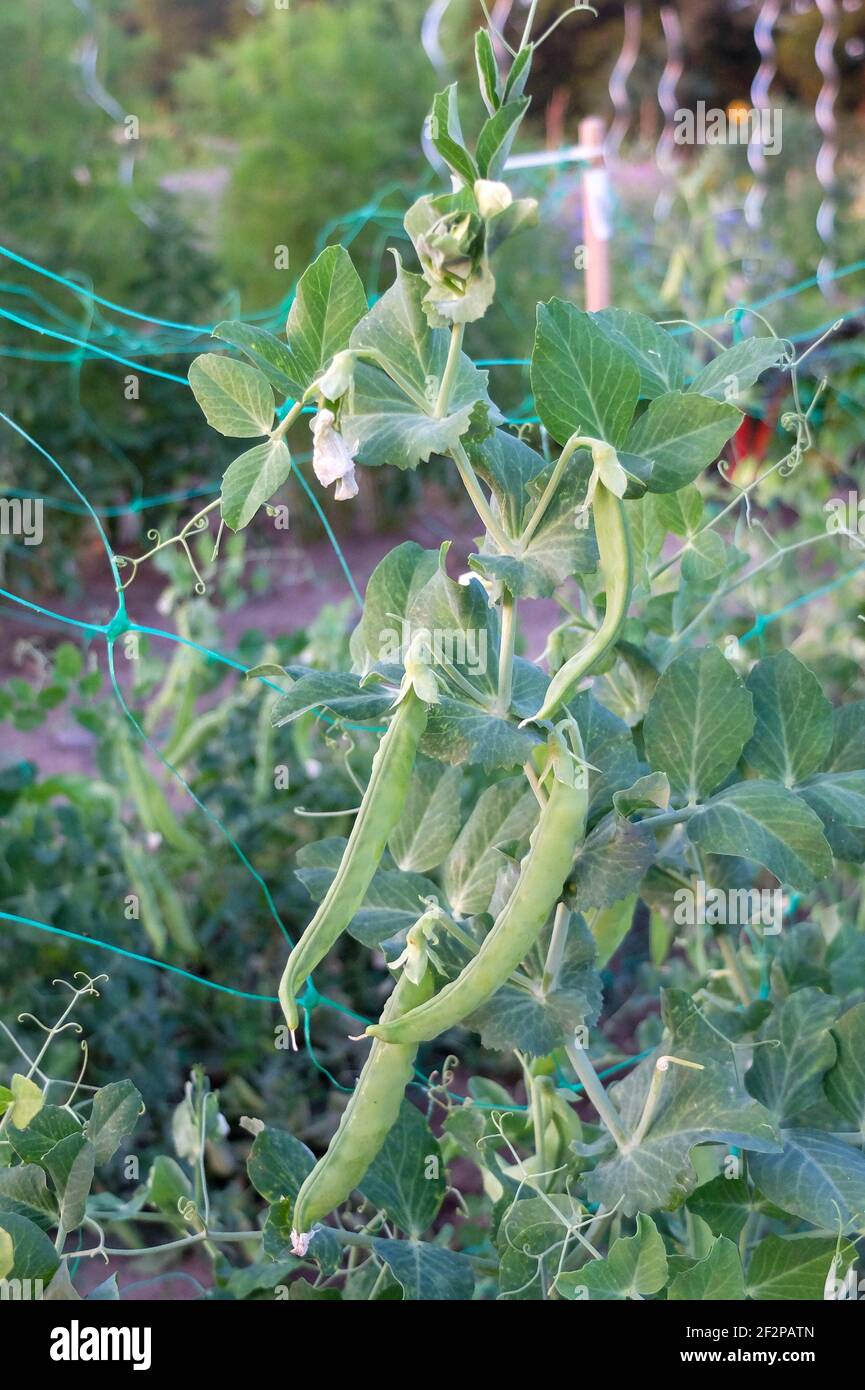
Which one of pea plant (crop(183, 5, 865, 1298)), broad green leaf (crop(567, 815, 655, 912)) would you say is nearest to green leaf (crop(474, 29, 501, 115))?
pea plant (crop(183, 5, 865, 1298))

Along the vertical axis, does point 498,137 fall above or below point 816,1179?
above

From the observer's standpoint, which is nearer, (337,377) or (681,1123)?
(337,377)

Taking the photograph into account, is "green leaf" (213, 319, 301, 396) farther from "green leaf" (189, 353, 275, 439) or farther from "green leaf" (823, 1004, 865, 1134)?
"green leaf" (823, 1004, 865, 1134)

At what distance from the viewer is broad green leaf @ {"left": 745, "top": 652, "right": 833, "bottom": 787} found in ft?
2.80

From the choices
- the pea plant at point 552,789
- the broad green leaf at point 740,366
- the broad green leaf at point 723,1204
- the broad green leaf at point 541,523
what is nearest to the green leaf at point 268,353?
the pea plant at point 552,789

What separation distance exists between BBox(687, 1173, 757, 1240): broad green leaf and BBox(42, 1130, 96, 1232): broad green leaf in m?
0.37

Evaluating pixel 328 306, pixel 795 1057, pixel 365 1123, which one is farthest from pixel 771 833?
pixel 328 306

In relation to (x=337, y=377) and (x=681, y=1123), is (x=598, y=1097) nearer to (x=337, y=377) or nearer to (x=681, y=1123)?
(x=681, y=1123)

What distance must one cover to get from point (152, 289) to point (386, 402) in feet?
10.6

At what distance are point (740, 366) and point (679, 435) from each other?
0.20 feet

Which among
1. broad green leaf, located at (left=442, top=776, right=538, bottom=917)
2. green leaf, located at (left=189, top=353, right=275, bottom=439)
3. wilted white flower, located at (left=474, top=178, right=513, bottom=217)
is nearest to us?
wilted white flower, located at (left=474, top=178, right=513, bottom=217)

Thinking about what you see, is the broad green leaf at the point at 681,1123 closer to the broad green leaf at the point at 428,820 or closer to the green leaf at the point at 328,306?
the broad green leaf at the point at 428,820

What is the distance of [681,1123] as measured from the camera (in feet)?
2.58
